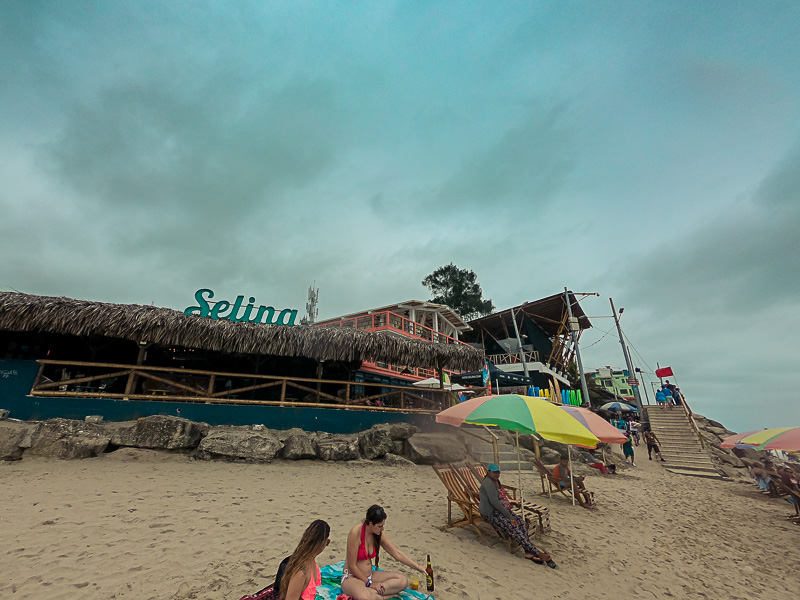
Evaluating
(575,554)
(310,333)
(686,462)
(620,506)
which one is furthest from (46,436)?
(686,462)

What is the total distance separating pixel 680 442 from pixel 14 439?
24.0 meters

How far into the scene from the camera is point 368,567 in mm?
3125

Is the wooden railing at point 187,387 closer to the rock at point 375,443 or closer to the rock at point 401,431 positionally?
the rock at point 401,431

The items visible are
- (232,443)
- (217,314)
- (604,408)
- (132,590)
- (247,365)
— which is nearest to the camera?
(132,590)

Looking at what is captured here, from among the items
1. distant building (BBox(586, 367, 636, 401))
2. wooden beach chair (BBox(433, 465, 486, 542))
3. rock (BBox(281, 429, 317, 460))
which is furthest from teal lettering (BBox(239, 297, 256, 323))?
distant building (BBox(586, 367, 636, 401))

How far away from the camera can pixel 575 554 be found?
4816 millimetres

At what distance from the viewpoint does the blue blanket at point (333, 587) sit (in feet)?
10.0

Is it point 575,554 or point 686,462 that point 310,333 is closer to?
point 575,554

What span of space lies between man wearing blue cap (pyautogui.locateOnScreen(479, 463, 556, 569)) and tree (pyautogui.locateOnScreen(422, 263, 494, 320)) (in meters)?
30.5

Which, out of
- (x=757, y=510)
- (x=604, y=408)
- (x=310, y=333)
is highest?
(x=310, y=333)

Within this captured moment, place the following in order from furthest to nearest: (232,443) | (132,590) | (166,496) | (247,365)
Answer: (247,365)
(232,443)
(166,496)
(132,590)

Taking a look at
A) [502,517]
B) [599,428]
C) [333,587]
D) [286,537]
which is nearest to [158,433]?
[286,537]

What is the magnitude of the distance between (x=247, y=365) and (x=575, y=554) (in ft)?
35.8

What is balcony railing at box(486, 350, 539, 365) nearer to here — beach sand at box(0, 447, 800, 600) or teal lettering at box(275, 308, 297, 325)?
beach sand at box(0, 447, 800, 600)
